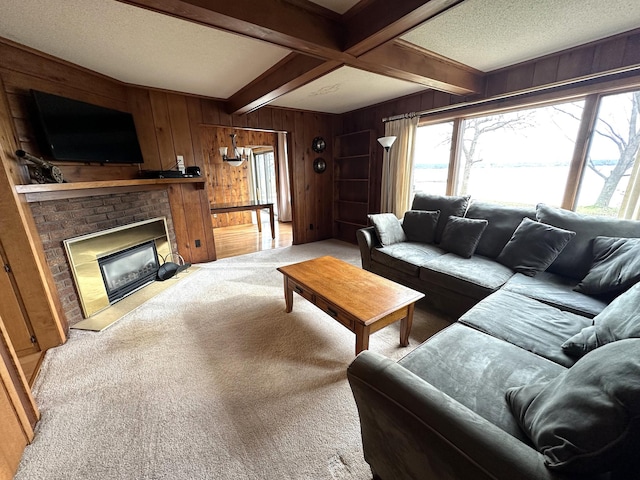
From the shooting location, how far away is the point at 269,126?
4.01m

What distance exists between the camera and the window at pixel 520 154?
2.52 meters

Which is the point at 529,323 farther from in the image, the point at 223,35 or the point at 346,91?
the point at 346,91

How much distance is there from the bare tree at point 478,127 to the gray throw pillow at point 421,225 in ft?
2.60

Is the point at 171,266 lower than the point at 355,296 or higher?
lower

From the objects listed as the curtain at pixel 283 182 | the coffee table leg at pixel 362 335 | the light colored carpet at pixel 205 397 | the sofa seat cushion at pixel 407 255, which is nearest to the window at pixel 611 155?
the sofa seat cushion at pixel 407 255

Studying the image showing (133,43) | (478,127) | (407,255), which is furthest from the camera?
(478,127)

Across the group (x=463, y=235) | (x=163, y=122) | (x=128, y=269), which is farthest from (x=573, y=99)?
(x=128, y=269)

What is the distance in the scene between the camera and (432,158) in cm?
362

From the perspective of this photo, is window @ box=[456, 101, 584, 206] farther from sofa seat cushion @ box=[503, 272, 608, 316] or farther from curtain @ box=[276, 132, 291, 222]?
curtain @ box=[276, 132, 291, 222]

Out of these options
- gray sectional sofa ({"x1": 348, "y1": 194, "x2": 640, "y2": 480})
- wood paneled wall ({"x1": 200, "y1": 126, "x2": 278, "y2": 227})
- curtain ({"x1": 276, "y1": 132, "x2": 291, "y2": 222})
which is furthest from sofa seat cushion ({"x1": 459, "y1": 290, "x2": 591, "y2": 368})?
wood paneled wall ({"x1": 200, "y1": 126, "x2": 278, "y2": 227})

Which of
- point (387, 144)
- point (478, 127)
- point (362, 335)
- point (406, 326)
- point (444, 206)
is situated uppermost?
point (478, 127)

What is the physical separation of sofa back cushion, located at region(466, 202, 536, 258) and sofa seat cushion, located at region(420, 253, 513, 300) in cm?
11

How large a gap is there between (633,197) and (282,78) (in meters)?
3.18

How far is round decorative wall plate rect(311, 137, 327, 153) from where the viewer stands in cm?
454
